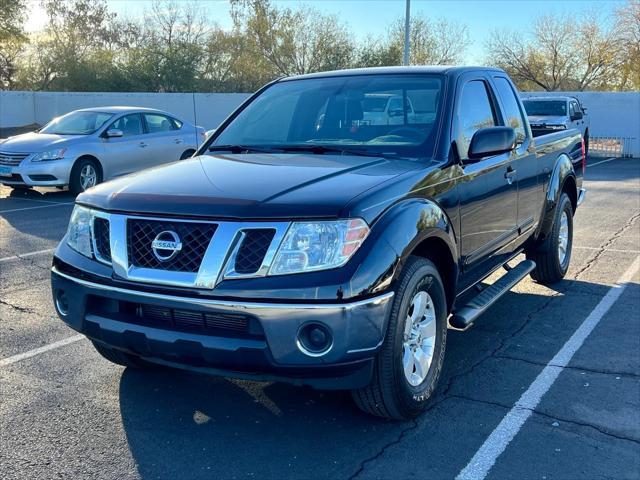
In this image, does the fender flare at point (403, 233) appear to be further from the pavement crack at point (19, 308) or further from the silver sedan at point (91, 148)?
the silver sedan at point (91, 148)

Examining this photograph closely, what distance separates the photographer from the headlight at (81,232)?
140 inches

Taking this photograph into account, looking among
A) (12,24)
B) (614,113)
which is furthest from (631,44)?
(12,24)

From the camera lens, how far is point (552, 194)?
19.9 feet

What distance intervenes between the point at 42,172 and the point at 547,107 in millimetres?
13849

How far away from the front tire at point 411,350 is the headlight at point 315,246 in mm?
389

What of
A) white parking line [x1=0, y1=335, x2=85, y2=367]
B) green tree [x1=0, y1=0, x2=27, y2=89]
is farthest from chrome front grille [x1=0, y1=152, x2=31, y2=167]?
green tree [x1=0, y1=0, x2=27, y2=89]

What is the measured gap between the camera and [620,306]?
19.0ft

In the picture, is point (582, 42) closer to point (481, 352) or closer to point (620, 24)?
point (620, 24)

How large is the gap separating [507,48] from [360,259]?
153 feet

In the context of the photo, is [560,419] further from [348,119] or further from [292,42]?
[292,42]

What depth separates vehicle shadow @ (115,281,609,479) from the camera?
10.5 feet

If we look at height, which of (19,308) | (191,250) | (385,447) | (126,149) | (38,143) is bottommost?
(385,447)

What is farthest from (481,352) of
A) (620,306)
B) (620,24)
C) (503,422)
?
(620,24)

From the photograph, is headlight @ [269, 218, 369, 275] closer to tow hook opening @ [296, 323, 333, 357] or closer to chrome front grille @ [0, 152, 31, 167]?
tow hook opening @ [296, 323, 333, 357]
